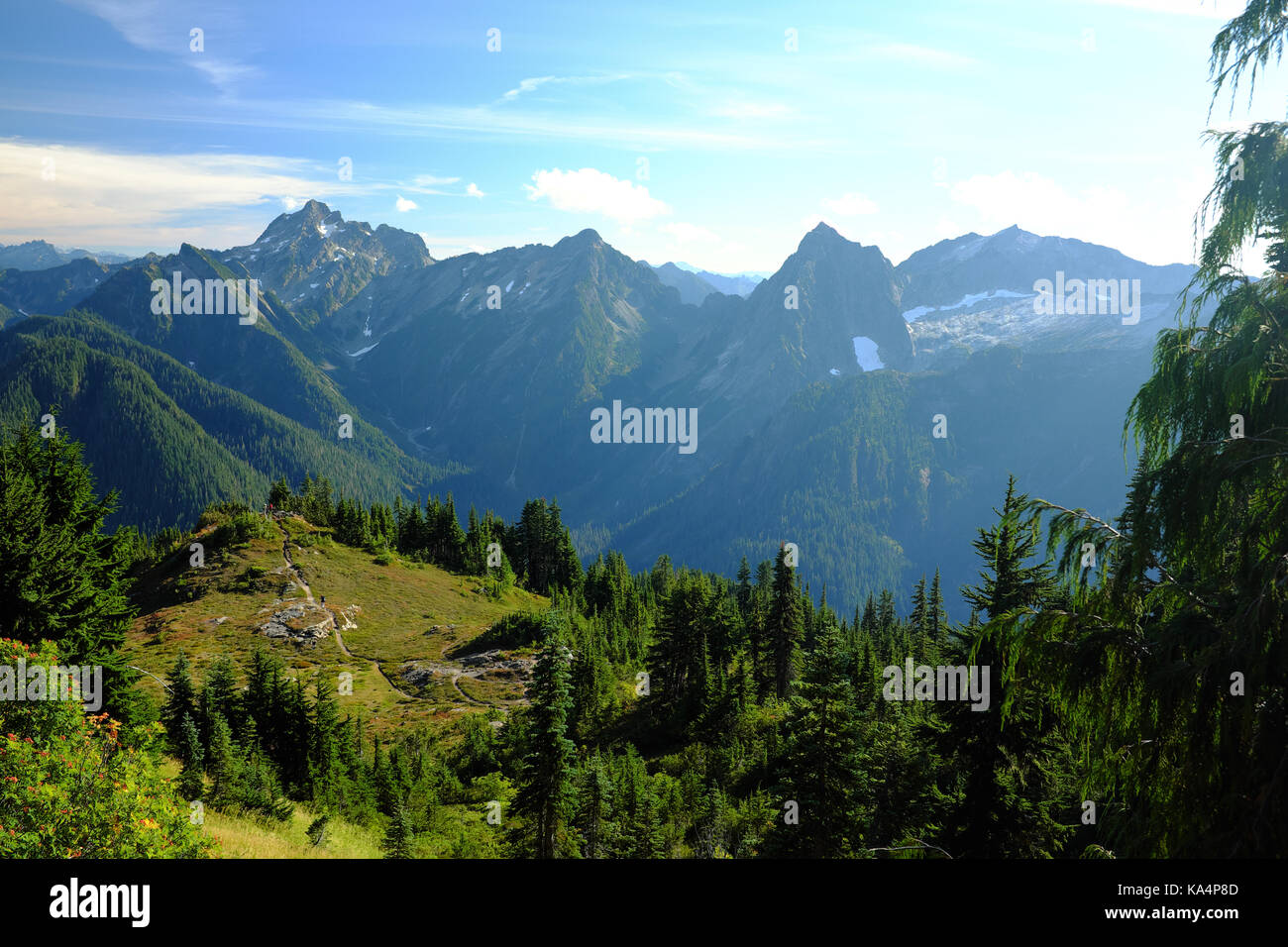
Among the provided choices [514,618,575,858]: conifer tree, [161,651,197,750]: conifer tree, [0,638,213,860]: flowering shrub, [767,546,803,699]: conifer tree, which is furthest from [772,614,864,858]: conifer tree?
[767,546,803,699]: conifer tree

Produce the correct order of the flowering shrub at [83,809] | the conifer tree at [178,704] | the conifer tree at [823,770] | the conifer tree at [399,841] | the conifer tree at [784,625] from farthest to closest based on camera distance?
the conifer tree at [784,625]
the conifer tree at [178,704]
the conifer tree at [399,841]
the conifer tree at [823,770]
the flowering shrub at [83,809]

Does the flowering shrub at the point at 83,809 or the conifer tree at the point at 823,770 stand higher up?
the flowering shrub at the point at 83,809

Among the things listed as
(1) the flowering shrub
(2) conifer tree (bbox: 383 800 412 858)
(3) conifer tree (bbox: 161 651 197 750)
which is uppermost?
(1) the flowering shrub

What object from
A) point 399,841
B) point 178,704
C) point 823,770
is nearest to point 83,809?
point 399,841

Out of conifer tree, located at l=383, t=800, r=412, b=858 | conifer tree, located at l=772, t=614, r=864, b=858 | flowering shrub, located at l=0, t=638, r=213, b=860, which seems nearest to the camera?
flowering shrub, located at l=0, t=638, r=213, b=860


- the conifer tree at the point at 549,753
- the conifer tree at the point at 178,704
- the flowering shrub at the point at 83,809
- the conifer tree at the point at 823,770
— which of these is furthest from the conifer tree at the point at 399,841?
the conifer tree at the point at 178,704

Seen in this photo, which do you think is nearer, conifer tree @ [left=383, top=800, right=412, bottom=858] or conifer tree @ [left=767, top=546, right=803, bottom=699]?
conifer tree @ [left=383, top=800, right=412, bottom=858]

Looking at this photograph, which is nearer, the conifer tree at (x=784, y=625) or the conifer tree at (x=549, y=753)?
the conifer tree at (x=549, y=753)

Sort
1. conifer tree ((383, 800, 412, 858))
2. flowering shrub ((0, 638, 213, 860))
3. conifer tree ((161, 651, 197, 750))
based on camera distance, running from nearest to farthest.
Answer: flowering shrub ((0, 638, 213, 860)), conifer tree ((383, 800, 412, 858)), conifer tree ((161, 651, 197, 750))

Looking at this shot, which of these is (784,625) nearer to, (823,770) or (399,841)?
(823,770)

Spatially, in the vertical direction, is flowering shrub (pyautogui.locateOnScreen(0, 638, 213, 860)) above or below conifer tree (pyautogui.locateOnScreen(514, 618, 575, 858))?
above

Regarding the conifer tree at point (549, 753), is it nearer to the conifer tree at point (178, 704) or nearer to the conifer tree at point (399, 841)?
the conifer tree at point (399, 841)

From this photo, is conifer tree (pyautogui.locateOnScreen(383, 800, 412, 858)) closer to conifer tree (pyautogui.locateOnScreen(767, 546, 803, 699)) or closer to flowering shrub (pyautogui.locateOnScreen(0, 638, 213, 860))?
flowering shrub (pyautogui.locateOnScreen(0, 638, 213, 860))

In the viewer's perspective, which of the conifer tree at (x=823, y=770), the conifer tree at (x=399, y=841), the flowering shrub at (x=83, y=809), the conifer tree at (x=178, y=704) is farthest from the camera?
the conifer tree at (x=178, y=704)
